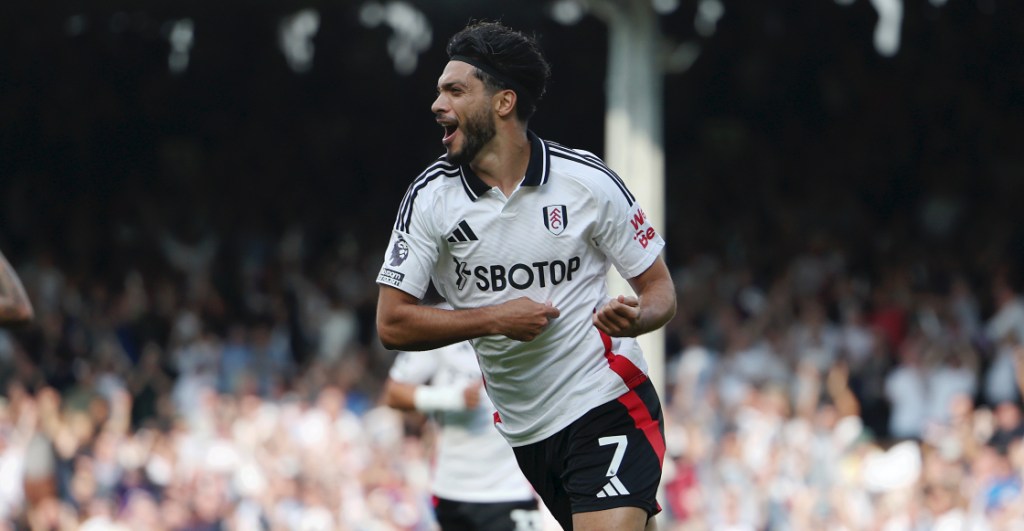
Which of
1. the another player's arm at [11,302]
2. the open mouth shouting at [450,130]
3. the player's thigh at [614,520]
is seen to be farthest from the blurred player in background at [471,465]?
the another player's arm at [11,302]

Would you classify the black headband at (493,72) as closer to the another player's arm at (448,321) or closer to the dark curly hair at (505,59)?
the dark curly hair at (505,59)

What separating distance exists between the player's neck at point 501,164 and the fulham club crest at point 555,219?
0.15m

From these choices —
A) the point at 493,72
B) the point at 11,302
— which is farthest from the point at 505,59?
the point at 11,302

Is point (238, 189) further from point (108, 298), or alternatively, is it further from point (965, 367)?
point (965, 367)

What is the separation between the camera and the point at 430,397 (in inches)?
310

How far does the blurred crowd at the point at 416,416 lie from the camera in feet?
41.2

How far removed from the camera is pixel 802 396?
44.9 ft

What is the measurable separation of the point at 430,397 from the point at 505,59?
2823 millimetres

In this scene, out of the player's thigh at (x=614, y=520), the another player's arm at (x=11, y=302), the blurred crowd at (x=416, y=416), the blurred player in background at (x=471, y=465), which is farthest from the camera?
the blurred crowd at (x=416, y=416)

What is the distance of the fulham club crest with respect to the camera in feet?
17.6

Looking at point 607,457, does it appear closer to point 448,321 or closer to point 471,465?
point 448,321

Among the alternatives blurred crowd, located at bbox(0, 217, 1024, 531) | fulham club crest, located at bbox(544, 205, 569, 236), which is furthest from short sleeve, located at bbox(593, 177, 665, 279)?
blurred crowd, located at bbox(0, 217, 1024, 531)

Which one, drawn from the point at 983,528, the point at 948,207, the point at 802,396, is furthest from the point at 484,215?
the point at 948,207

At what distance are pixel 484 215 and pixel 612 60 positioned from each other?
6.16 meters
